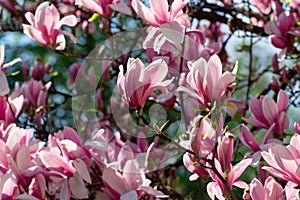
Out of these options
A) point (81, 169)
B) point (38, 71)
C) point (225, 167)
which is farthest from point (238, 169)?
point (38, 71)

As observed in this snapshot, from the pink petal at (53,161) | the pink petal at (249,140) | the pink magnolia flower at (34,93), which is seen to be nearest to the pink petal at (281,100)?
the pink petal at (249,140)

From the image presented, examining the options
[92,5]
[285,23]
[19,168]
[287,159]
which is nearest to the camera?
[287,159]

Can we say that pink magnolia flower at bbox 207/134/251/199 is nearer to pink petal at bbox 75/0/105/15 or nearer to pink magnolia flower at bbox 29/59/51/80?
pink petal at bbox 75/0/105/15

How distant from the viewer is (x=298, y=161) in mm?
946

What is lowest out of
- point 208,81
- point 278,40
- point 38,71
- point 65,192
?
point 38,71

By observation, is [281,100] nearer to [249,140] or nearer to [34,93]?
[249,140]

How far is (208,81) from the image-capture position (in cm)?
97

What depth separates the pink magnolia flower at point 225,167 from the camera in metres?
0.98

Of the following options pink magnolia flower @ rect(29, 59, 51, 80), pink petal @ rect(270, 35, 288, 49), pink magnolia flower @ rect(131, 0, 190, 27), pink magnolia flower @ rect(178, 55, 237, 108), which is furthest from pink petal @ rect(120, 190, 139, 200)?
pink magnolia flower @ rect(29, 59, 51, 80)

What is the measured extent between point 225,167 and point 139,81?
0.21 meters

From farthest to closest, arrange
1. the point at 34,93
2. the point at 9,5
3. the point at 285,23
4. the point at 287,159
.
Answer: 1. the point at 9,5
2. the point at 34,93
3. the point at 285,23
4. the point at 287,159

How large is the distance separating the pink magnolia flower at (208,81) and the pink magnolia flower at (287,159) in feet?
0.41

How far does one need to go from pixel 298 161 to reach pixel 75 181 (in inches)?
16.3

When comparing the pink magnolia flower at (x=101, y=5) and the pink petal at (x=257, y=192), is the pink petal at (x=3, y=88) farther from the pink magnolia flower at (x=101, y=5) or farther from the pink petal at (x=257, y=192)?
the pink petal at (x=257, y=192)
